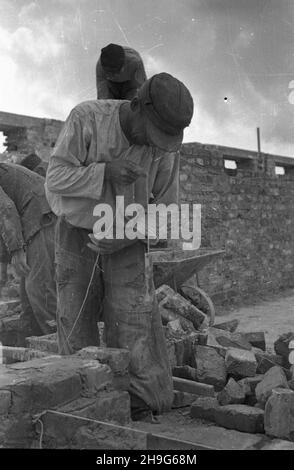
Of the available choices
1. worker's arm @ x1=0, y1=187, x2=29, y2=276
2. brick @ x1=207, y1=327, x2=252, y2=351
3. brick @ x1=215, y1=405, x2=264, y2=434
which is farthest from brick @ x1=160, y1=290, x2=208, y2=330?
brick @ x1=215, y1=405, x2=264, y2=434

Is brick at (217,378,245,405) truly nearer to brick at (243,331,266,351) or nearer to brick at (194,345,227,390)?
brick at (194,345,227,390)

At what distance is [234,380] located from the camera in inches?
148

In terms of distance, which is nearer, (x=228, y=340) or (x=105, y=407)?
(x=105, y=407)

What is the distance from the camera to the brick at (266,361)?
14.0 feet

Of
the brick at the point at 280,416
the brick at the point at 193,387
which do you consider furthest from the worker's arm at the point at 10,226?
the brick at the point at 280,416

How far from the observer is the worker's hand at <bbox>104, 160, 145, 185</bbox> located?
2.94m

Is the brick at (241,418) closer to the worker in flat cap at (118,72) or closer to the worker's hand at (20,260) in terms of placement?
the worker in flat cap at (118,72)

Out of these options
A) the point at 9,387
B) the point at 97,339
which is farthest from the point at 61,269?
the point at 9,387

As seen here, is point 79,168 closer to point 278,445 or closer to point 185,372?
point 278,445

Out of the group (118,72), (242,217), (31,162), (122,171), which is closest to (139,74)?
(118,72)

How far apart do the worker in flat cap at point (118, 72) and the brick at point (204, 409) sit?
1.81 m

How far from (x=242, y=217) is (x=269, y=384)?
7.63 m

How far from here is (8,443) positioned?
8.42 feet

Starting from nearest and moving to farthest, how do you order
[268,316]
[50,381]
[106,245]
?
1. [50,381]
2. [106,245]
3. [268,316]
